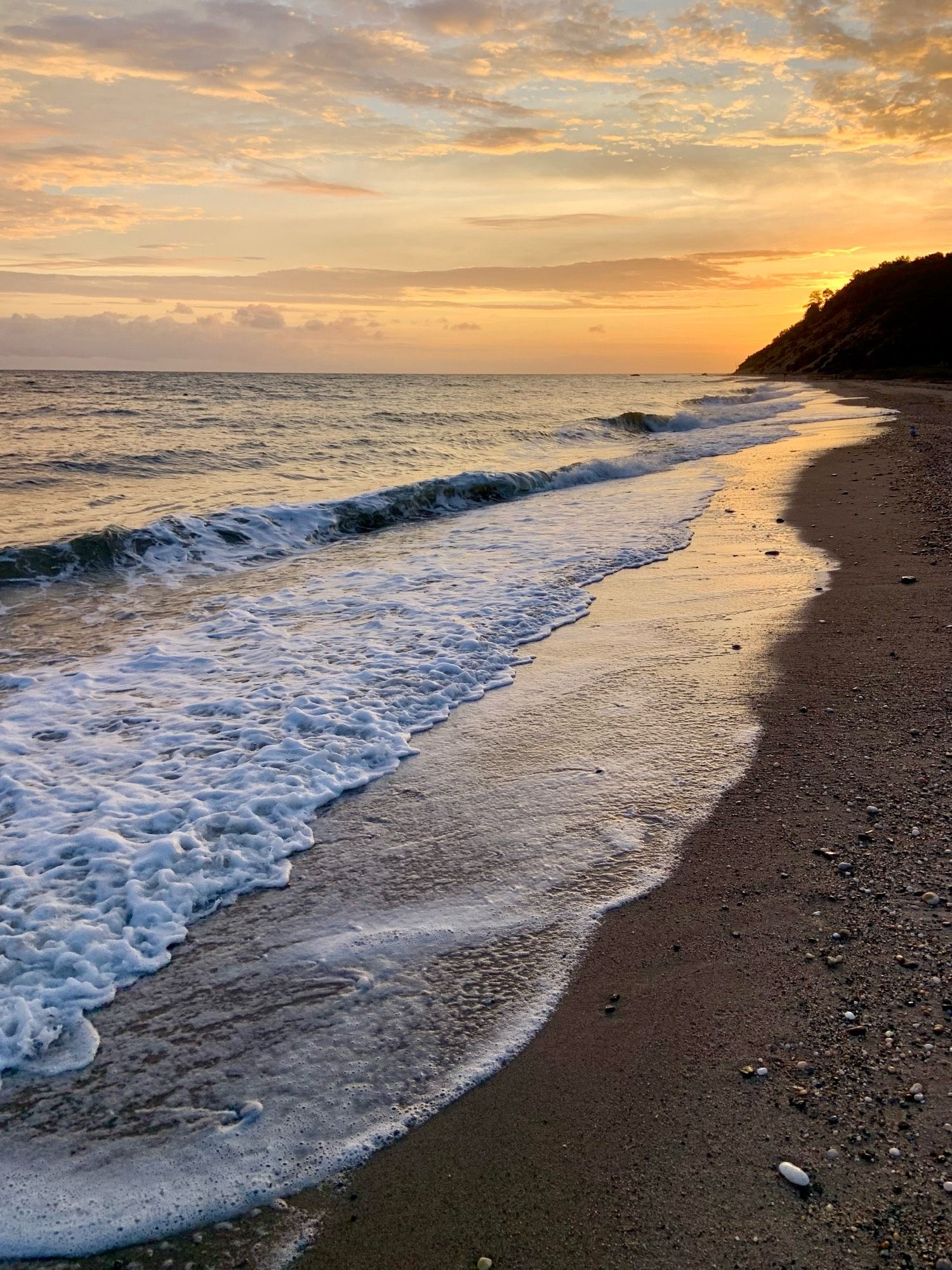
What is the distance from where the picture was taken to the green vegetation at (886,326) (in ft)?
198

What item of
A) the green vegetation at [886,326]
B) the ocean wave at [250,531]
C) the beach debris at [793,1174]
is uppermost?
the green vegetation at [886,326]

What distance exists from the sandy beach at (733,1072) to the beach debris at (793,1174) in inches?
1.0

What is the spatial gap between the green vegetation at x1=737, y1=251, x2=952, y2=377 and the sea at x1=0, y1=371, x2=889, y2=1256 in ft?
168

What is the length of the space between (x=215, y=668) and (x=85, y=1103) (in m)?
4.37

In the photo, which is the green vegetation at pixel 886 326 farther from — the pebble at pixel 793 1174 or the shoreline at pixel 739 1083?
the pebble at pixel 793 1174

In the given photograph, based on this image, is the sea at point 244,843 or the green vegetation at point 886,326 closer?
the sea at point 244,843

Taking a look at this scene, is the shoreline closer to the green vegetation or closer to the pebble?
the pebble

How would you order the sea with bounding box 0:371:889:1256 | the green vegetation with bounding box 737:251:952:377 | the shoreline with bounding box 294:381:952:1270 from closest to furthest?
the shoreline with bounding box 294:381:952:1270
the sea with bounding box 0:371:889:1256
the green vegetation with bounding box 737:251:952:377

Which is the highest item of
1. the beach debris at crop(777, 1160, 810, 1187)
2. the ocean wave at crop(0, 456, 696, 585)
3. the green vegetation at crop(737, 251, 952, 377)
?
the green vegetation at crop(737, 251, 952, 377)

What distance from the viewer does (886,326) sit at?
64.6 metres

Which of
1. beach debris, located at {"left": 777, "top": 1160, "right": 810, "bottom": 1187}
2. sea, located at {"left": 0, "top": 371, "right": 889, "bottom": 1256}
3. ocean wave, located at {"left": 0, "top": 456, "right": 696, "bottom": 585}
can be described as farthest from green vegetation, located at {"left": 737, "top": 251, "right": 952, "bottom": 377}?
beach debris, located at {"left": 777, "top": 1160, "right": 810, "bottom": 1187}

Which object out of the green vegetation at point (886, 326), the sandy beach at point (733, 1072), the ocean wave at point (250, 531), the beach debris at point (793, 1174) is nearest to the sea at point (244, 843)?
the ocean wave at point (250, 531)

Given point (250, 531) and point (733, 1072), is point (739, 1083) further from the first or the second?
point (250, 531)

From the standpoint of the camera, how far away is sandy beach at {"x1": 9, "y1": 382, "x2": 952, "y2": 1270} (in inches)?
86.8
